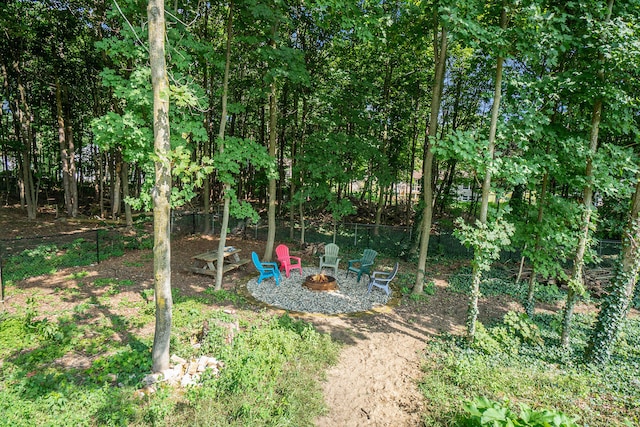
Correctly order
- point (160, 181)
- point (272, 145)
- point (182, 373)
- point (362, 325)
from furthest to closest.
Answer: point (272, 145)
point (362, 325)
point (182, 373)
point (160, 181)

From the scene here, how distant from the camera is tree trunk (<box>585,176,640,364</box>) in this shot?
490cm

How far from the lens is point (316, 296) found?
7.29 m

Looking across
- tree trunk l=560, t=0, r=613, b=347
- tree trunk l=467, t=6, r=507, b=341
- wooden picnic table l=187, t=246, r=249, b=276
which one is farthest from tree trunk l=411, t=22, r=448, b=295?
wooden picnic table l=187, t=246, r=249, b=276

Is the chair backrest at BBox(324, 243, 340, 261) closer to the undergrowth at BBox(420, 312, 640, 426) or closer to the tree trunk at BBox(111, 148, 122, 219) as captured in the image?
the undergrowth at BBox(420, 312, 640, 426)

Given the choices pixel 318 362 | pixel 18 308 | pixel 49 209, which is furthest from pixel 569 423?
pixel 49 209

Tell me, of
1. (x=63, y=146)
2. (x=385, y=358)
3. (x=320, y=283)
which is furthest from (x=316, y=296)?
(x=63, y=146)

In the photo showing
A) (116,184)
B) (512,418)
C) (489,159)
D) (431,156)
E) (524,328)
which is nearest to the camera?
(512,418)

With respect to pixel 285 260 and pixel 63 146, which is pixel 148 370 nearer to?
pixel 285 260

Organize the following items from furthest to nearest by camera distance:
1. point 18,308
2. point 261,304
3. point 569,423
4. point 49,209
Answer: point 49,209, point 261,304, point 18,308, point 569,423

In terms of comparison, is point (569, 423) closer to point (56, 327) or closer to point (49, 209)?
point (56, 327)

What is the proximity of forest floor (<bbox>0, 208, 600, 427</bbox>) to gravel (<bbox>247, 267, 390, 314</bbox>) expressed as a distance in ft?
0.94

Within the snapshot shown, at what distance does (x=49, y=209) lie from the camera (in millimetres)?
15656

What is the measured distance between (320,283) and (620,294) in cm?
535

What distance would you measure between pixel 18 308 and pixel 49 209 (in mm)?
12896
